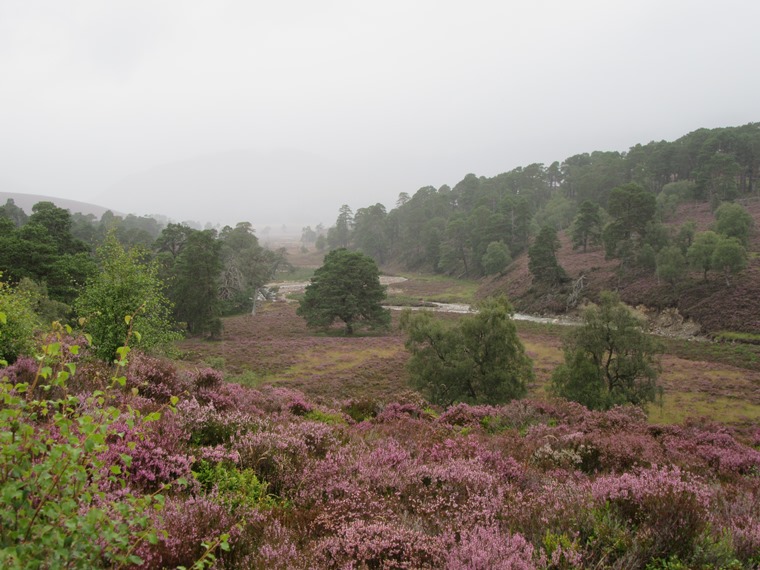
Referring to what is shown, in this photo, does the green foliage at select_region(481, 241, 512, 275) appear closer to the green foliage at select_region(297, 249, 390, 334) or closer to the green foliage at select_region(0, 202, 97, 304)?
the green foliage at select_region(297, 249, 390, 334)

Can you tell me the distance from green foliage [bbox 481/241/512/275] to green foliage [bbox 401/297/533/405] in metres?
58.9

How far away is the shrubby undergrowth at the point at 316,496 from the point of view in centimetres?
225

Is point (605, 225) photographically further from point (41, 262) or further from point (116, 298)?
point (41, 262)

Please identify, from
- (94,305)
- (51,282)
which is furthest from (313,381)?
(51,282)

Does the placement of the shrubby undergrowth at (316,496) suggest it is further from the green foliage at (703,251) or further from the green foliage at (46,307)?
the green foliage at (703,251)

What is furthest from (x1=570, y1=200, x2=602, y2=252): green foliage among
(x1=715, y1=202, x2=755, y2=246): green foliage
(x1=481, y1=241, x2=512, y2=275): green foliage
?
(x1=715, y1=202, x2=755, y2=246): green foliage

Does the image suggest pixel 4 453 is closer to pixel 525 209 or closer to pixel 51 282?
pixel 51 282

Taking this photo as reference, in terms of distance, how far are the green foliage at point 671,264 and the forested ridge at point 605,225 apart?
13 cm

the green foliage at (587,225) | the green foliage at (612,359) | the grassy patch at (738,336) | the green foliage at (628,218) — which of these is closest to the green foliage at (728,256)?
the grassy patch at (738,336)

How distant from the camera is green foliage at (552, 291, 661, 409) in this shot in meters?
20.5

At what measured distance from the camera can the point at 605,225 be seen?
69875mm

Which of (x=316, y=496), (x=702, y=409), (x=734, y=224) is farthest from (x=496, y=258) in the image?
(x=316, y=496)

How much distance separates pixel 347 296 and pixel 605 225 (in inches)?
1824

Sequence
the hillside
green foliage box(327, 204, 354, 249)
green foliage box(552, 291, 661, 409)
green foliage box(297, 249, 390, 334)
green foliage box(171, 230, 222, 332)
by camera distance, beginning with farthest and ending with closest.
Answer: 1. green foliage box(327, 204, 354, 249)
2. green foliage box(297, 249, 390, 334)
3. green foliage box(171, 230, 222, 332)
4. the hillside
5. green foliage box(552, 291, 661, 409)
